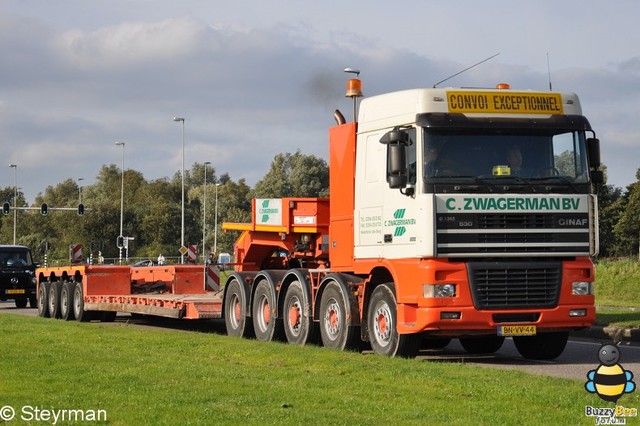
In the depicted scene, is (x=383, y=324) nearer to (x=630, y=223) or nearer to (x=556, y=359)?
(x=556, y=359)

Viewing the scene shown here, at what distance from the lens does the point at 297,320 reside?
19109 mm

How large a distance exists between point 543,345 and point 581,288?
1.47 metres

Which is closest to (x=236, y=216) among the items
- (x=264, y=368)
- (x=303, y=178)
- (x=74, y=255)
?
(x=303, y=178)

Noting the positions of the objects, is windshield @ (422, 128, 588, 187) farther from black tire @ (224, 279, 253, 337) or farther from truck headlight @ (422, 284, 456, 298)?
black tire @ (224, 279, 253, 337)

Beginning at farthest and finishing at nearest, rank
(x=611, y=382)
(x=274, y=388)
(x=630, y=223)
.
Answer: (x=630, y=223), (x=274, y=388), (x=611, y=382)

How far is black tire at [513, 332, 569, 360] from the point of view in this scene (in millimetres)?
17062

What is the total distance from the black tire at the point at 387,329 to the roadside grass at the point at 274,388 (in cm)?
71

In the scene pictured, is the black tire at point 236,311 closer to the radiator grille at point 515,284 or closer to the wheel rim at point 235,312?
the wheel rim at point 235,312

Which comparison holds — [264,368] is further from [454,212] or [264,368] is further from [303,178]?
[303,178]

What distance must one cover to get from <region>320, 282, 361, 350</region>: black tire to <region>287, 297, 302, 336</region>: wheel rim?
0.64 meters

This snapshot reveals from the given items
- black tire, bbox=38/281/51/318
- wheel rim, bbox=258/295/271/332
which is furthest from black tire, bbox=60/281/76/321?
wheel rim, bbox=258/295/271/332

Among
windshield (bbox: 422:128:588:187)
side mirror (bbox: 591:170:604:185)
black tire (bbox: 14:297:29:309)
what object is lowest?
black tire (bbox: 14:297:29:309)

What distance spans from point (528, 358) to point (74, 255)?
58.0 feet

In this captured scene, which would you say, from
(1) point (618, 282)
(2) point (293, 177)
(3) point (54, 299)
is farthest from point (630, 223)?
(3) point (54, 299)
